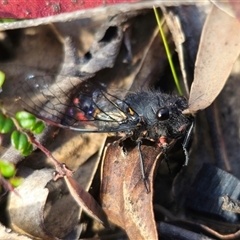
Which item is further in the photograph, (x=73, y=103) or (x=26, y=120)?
(x=73, y=103)

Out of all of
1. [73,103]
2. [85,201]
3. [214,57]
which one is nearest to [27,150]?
[85,201]

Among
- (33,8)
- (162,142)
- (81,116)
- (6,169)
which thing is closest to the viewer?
(6,169)

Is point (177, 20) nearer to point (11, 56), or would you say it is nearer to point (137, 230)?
point (11, 56)

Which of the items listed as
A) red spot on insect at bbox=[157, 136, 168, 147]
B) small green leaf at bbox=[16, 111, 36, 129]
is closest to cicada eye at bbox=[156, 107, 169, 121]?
red spot on insect at bbox=[157, 136, 168, 147]

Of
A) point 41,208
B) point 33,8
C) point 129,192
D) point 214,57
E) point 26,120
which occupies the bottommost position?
point 129,192

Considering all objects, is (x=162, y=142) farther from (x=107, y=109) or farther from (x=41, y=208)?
(x=41, y=208)

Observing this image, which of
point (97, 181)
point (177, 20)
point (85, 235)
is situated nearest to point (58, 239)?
point (85, 235)

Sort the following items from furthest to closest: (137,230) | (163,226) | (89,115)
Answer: (89,115) → (163,226) → (137,230)
